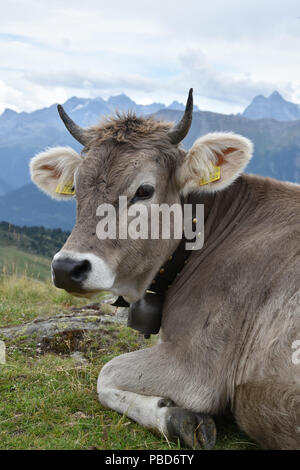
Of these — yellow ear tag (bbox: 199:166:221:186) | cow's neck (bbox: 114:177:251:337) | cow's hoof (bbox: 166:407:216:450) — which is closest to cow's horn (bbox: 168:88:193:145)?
yellow ear tag (bbox: 199:166:221:186)

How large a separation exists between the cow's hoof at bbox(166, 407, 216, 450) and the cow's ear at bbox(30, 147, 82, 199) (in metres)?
2.95

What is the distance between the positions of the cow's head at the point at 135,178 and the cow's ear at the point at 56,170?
390 mm

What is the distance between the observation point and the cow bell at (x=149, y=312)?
17.7ft

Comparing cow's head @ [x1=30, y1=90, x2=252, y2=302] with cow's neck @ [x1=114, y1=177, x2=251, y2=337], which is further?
cow's neck @ [x1=114, y1=177, x2=251, y2=337]

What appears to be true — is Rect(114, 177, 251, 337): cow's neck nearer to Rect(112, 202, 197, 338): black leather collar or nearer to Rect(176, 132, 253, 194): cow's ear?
Rect(112, 202, 197, 338): black leather collar

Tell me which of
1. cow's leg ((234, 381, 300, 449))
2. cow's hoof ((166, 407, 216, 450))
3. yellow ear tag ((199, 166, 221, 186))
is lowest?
cow's hoof ((166, 407, 216, 450))

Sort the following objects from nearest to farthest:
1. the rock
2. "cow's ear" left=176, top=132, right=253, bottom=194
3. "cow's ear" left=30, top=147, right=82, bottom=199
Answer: "cow's ear" left=176, top=132, right=253, bottom=194 → "cow's ear" left=30, top=147, right=82, bottom=199 → the rock

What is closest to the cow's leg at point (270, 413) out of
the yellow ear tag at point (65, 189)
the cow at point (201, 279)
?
the cow at point (201, 279)

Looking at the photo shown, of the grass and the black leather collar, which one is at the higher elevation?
the black leather collar

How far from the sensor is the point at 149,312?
5398mm

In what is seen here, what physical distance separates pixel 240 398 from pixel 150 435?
0.91 meters

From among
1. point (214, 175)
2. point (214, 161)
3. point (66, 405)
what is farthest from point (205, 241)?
point (66, 405)

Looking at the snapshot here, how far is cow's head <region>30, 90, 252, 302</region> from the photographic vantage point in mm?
4664
